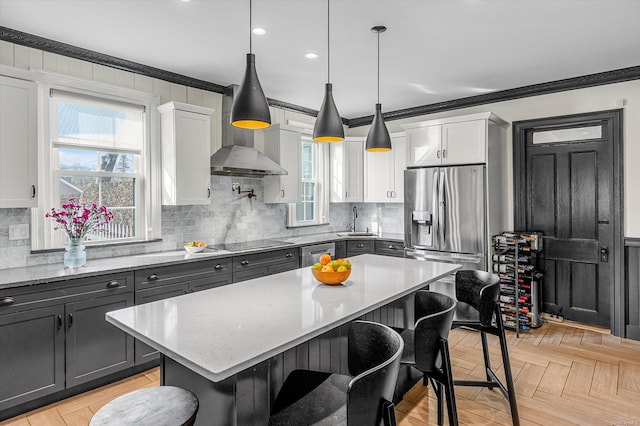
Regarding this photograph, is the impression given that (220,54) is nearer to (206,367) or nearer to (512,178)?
(206,367)

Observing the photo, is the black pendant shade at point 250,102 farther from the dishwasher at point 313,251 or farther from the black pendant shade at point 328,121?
the dishwasher at point 313,251

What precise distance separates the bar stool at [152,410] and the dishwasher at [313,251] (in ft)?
10.0

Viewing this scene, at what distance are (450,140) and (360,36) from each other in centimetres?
193

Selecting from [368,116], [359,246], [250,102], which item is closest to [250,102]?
[250,102]

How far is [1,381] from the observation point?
2432mm

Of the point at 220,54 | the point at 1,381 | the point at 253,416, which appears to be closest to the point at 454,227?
the point at 220,54

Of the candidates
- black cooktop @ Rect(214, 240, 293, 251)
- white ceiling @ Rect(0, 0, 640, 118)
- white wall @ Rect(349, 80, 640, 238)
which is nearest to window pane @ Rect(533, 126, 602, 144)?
white wall @ Rect(349, 80, 640, 238)

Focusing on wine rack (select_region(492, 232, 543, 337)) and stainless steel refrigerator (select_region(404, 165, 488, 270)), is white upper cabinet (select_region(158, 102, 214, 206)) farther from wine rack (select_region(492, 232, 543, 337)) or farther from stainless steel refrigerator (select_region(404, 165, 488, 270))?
wine rack (select_region(492, 232, 543, 337))

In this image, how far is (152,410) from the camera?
1.42 meters

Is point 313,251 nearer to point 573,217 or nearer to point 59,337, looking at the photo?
point 59,337

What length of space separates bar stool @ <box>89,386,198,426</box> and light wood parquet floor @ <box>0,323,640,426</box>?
147 cm

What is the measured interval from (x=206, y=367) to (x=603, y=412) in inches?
110

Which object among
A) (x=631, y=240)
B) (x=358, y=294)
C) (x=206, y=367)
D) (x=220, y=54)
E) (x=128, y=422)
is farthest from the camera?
(x=631, y=240)

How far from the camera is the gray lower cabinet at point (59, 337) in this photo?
2.47 meters
